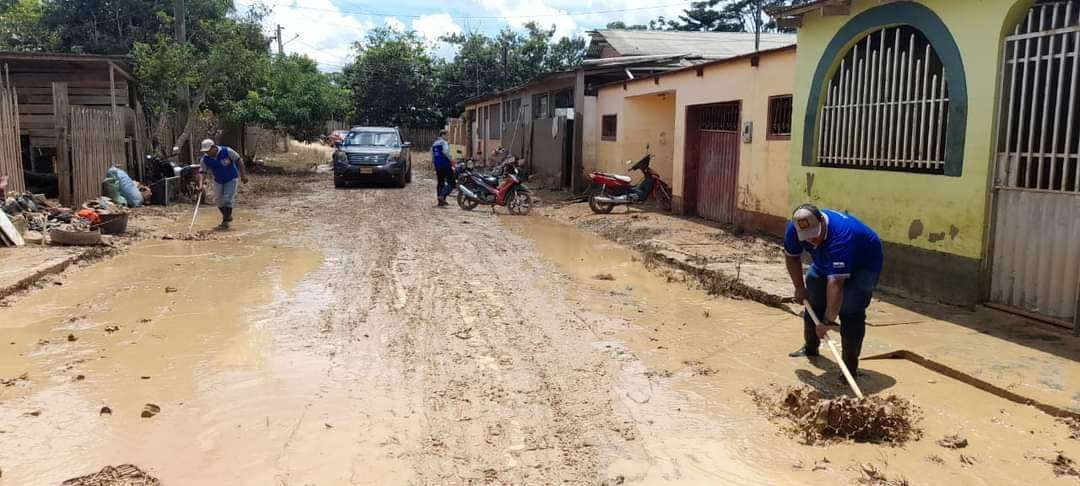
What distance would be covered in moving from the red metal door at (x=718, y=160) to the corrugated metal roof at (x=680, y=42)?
11862mm

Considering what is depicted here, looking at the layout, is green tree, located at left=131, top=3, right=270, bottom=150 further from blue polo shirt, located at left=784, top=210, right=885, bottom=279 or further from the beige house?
blue polo shirt, located at left=784, top=210, right=885, bottom=279

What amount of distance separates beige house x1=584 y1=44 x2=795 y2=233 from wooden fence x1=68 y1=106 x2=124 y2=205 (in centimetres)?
1037

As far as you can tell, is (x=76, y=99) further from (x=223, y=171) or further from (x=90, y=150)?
(x=223, y=171)

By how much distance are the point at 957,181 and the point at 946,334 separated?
1667mm

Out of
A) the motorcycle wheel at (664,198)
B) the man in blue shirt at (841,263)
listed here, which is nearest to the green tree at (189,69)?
the motorcycle wheel at (664,198)

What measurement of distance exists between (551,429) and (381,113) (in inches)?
1722

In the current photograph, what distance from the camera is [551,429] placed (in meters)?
4.38

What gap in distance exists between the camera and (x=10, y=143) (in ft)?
38.3

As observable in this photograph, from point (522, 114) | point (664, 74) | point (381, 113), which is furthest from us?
point (381, 113)

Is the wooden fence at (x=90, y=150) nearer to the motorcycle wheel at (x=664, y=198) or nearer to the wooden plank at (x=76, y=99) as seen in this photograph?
the wooden plank at (x=76, y=99)

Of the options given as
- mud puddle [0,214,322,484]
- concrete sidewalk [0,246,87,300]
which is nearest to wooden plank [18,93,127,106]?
concrete sidewalk [0,246,87,300]

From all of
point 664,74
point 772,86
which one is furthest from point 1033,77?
point 664,74

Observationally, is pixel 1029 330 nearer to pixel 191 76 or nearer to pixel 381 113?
pixel 191 76

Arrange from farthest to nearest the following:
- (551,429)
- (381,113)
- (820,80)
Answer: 1. (381,113)
2. (820,80)
3. (551,429)
